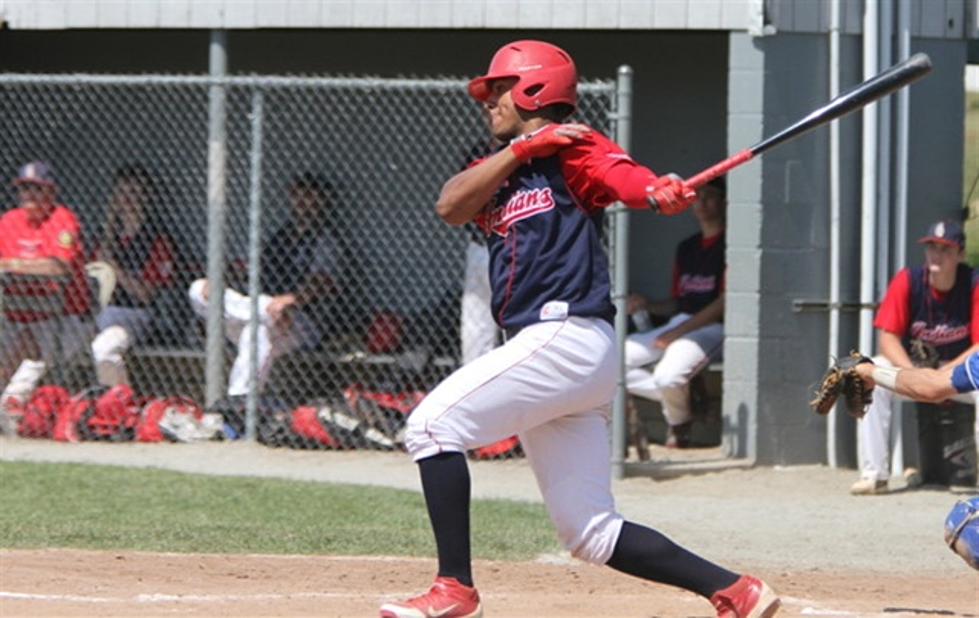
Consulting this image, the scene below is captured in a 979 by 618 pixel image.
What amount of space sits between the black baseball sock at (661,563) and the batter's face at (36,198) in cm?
653

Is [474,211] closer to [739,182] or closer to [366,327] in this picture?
[739,182]

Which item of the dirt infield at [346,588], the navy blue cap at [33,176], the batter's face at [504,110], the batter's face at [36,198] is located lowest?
the dirt infield at [346,588]

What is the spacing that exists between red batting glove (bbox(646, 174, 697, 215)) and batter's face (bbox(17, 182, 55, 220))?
6.67 m

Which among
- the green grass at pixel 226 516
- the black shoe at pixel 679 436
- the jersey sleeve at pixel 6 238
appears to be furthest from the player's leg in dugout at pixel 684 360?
the jersey sleeve at pixel 6 238

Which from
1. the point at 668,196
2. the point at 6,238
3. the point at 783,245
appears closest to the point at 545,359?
the point at 668,196

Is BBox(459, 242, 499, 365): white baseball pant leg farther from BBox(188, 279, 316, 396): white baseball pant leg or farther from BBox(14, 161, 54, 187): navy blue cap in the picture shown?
BBox(14, 161, 54, 187): navy blue cap

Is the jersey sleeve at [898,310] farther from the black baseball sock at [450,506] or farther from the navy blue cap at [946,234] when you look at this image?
the black baseball sock at [450,506]

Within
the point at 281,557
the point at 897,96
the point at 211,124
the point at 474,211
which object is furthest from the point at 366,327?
the point at 474,211

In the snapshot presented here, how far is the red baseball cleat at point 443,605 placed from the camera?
5027mm

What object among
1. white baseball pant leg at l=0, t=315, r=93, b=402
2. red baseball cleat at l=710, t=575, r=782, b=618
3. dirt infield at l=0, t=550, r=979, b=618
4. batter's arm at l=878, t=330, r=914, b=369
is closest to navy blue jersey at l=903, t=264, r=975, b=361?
batter's arm at l=878, t=330, r=914, b=369

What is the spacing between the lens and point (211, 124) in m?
10.7

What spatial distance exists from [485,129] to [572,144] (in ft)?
22.9

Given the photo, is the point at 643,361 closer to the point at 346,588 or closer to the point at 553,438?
the point at 346,588

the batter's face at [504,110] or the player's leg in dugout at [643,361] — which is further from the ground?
the batter's face at [504,110]
